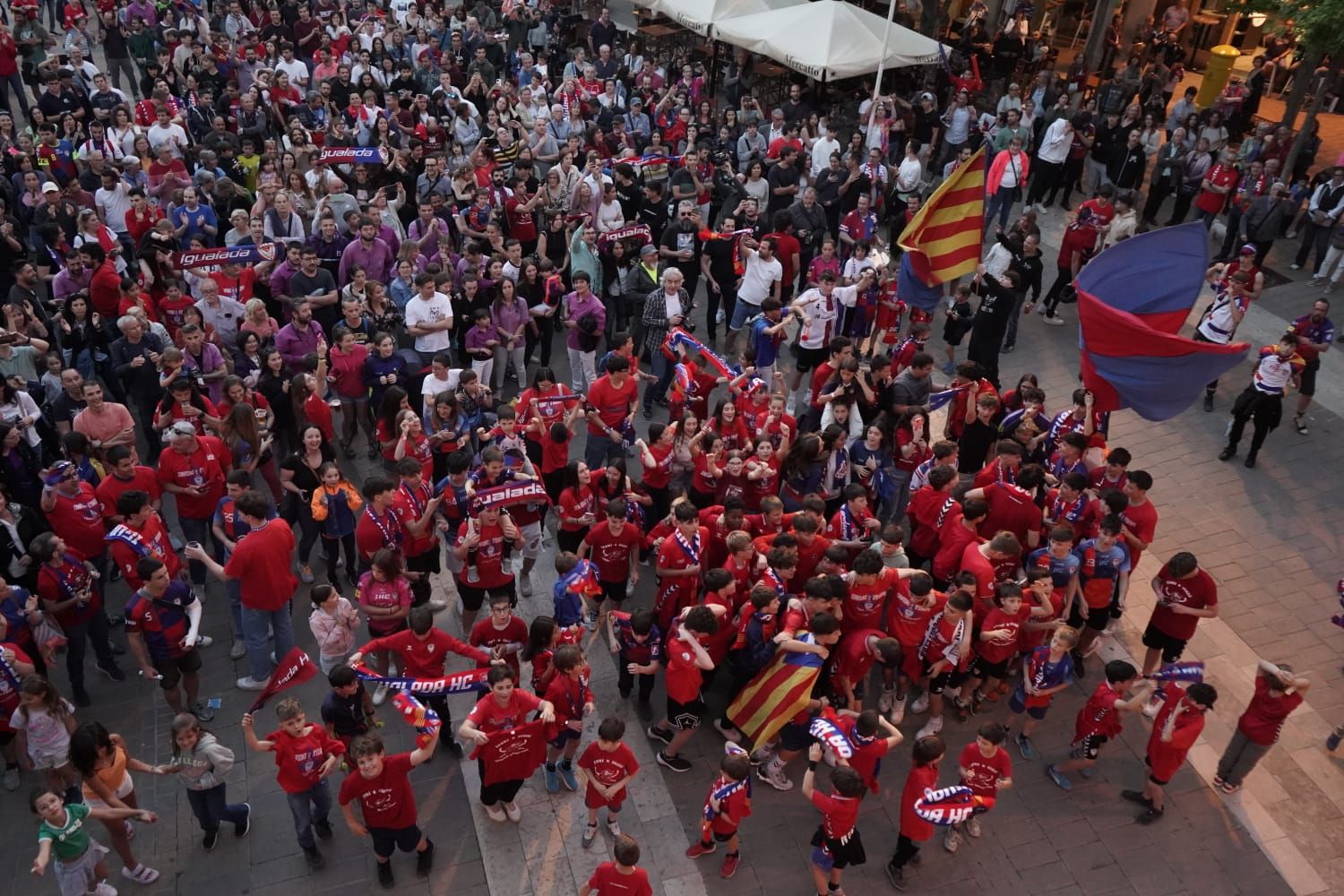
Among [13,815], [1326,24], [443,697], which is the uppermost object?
[1326,24]

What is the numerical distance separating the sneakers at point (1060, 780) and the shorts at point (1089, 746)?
17 cm

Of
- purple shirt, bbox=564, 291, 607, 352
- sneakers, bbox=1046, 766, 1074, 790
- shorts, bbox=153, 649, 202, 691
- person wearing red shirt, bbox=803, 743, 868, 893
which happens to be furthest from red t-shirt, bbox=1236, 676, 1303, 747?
shorts, bbox=153, 649, 202, 691

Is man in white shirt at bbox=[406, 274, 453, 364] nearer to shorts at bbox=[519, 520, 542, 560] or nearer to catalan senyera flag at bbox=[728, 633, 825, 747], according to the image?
shorts at bbox=[519, 520, 542, 560]

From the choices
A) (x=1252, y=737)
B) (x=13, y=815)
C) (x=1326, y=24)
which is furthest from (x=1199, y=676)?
(x=1326, y=24)

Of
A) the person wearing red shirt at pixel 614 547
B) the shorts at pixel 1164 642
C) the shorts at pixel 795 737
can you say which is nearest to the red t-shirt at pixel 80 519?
the person wearing red shirt at pixel 614 547

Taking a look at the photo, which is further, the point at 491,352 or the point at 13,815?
the point at 491,352

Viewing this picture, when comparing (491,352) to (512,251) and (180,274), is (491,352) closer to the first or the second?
(512,251)

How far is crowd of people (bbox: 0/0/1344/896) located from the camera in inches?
281

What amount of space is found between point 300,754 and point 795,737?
3.47 m

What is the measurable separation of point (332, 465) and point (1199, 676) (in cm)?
679

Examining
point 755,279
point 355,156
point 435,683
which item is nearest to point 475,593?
point 435,683

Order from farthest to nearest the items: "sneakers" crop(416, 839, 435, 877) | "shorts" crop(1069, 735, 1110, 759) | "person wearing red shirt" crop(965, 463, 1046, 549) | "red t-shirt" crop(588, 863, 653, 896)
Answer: "person wearing red shirt" crop(965, 463, 1046, 549) → "shorts" crop(1069, 735, 1110, 759) → "sneakers" crop(416, 839, 435, 877) → "red t-shirt" crop(588, 863, 653, 896)

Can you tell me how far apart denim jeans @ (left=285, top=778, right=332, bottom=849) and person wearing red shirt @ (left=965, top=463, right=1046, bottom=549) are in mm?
5457

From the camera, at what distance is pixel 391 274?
12.2m
